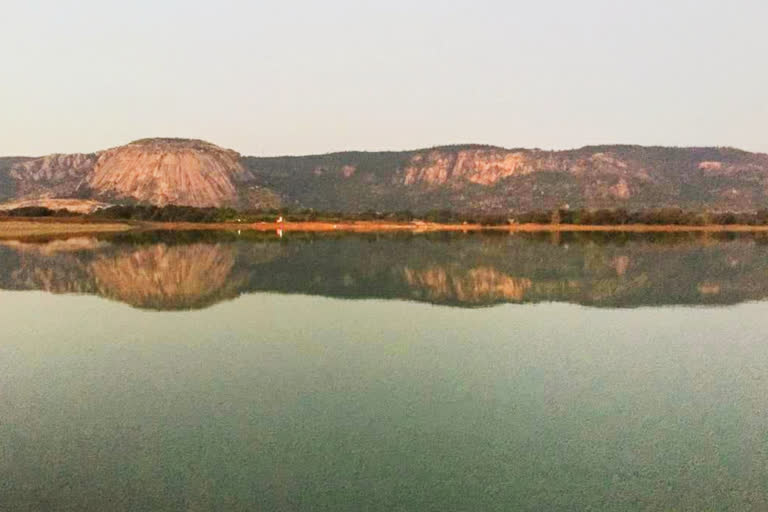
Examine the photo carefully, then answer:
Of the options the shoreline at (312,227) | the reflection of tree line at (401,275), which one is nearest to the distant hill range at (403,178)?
the shoreline at (312,227)

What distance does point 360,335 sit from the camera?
1692 centimetres

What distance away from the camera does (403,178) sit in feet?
574

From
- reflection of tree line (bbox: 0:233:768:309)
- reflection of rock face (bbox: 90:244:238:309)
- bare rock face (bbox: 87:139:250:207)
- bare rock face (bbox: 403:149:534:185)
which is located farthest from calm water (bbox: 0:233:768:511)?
bare rock face (bbox: 403:149:534:185)

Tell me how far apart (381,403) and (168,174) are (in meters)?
169

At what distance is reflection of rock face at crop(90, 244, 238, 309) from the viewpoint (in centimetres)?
2428

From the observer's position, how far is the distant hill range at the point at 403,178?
480 feet

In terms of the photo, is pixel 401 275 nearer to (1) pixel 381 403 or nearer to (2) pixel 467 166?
(1) pixel 381 403

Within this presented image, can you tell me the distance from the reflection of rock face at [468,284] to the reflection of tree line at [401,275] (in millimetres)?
43

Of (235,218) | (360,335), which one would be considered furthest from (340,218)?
(360,335)

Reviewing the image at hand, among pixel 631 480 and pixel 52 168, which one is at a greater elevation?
pixel 52 168

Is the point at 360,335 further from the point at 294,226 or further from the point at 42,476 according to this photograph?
the point at 294,226

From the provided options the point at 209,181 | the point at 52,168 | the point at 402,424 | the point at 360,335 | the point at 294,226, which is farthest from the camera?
the point at 52,168

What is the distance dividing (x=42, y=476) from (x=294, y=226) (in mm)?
96837

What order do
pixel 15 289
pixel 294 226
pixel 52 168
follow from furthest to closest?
pixel 52 168 < pixel 294 226 < pixel 15 289
